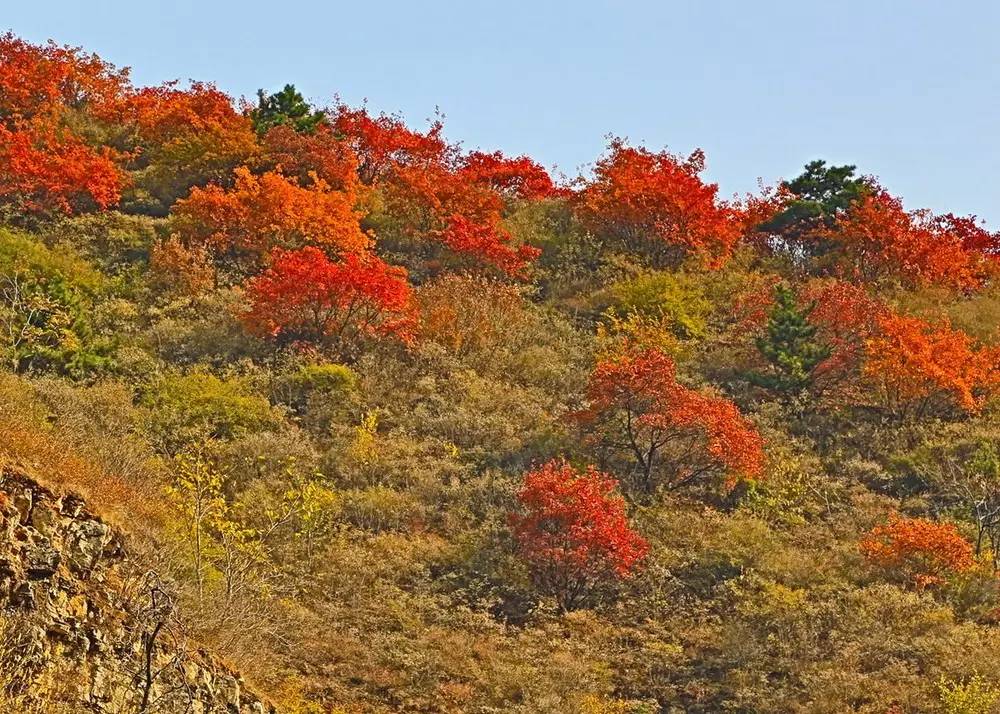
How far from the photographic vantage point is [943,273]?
40031 mm

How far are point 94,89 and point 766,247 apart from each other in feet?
103

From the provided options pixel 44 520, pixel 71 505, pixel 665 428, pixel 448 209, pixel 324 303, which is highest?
pixel 448 209

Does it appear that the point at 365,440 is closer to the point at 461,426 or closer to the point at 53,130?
the point at 461,426

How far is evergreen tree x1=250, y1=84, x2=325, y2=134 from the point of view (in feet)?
147

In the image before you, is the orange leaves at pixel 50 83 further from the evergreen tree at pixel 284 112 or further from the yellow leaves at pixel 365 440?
the yellow leaves at pixel 365 440

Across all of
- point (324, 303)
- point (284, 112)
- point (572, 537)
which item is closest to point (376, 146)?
point (284, 112)

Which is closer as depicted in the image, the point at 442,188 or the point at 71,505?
the point at 71,505

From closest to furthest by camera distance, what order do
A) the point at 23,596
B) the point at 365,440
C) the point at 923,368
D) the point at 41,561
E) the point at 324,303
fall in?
1. the point at 23,596
2. the point at 41,561
3. the point at 365,440
4. the point at 923,368
5. the point at 324,303

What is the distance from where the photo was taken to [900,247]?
1581 inches

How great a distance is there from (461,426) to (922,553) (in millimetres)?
12887

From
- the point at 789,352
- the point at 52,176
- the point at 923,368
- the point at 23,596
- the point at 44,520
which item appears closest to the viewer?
the point at 23,596

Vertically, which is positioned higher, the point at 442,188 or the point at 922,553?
the point at 442,188

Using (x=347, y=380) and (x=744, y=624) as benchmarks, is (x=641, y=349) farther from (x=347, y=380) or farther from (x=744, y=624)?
(x=744, y=624)

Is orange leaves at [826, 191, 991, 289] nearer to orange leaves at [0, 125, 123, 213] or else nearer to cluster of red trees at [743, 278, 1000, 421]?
cluster of red trees at [743, 278, 1000, 421]
